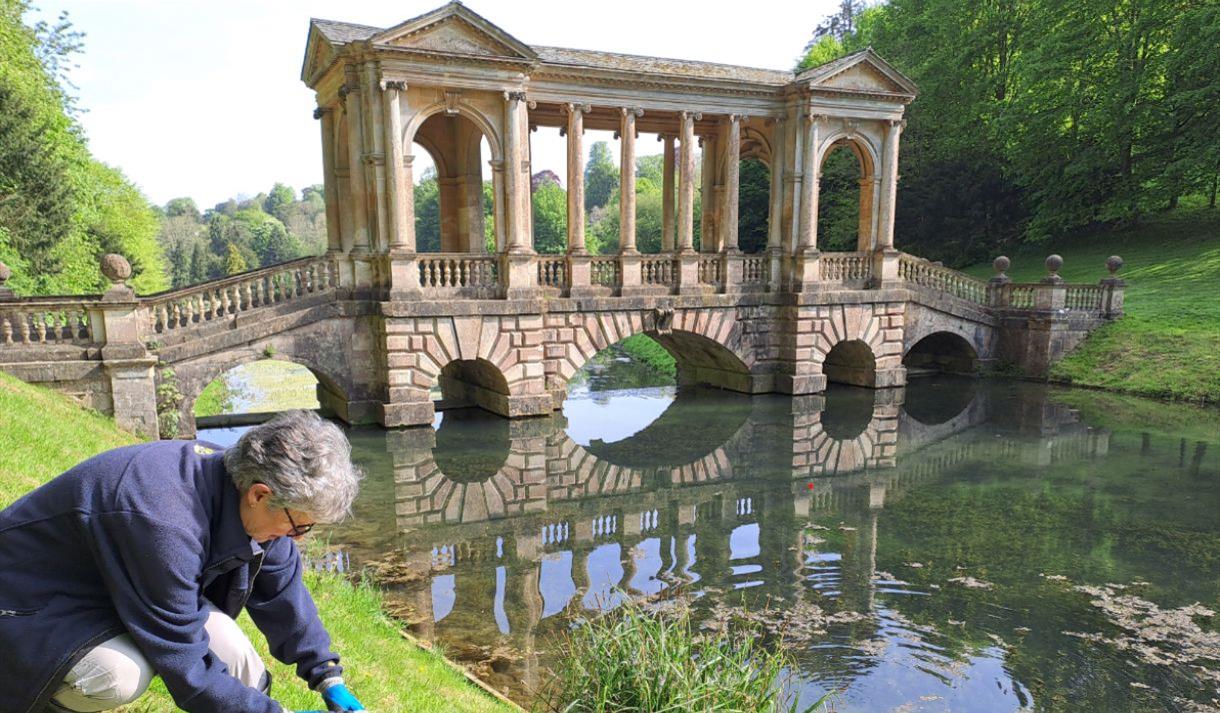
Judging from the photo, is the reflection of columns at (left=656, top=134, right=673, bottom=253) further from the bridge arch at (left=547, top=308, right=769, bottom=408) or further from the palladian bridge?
the bridge arch at (left=547, top=308, right=769, bottom=408)

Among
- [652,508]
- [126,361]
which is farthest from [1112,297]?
[126,361]

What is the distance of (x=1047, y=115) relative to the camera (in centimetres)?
2720

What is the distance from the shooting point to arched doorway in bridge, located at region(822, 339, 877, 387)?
19.4m

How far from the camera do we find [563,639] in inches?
251

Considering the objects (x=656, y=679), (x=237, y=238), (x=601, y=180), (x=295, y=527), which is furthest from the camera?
(x=601, y=180)

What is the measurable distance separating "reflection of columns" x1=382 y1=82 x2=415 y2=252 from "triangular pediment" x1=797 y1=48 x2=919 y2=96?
9.06 metres

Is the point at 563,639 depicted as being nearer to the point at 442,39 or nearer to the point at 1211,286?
the point at 442,39

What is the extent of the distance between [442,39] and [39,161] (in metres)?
16.2

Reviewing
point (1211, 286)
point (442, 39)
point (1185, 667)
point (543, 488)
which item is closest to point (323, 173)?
point (442, 39)

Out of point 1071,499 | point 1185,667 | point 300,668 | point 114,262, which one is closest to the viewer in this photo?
point 300,668

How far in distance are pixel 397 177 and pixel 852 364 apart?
12256mm

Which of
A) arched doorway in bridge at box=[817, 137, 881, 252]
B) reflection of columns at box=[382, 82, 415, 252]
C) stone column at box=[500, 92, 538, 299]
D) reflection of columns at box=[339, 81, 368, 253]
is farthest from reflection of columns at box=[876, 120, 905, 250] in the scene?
reflection of columns at box=[339, 81, 368, 253]

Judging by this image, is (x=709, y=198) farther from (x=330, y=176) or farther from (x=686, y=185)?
(x=330, y=176)

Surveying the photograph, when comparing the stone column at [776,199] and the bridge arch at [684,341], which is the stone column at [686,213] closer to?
the bridge arch at [684,341]
